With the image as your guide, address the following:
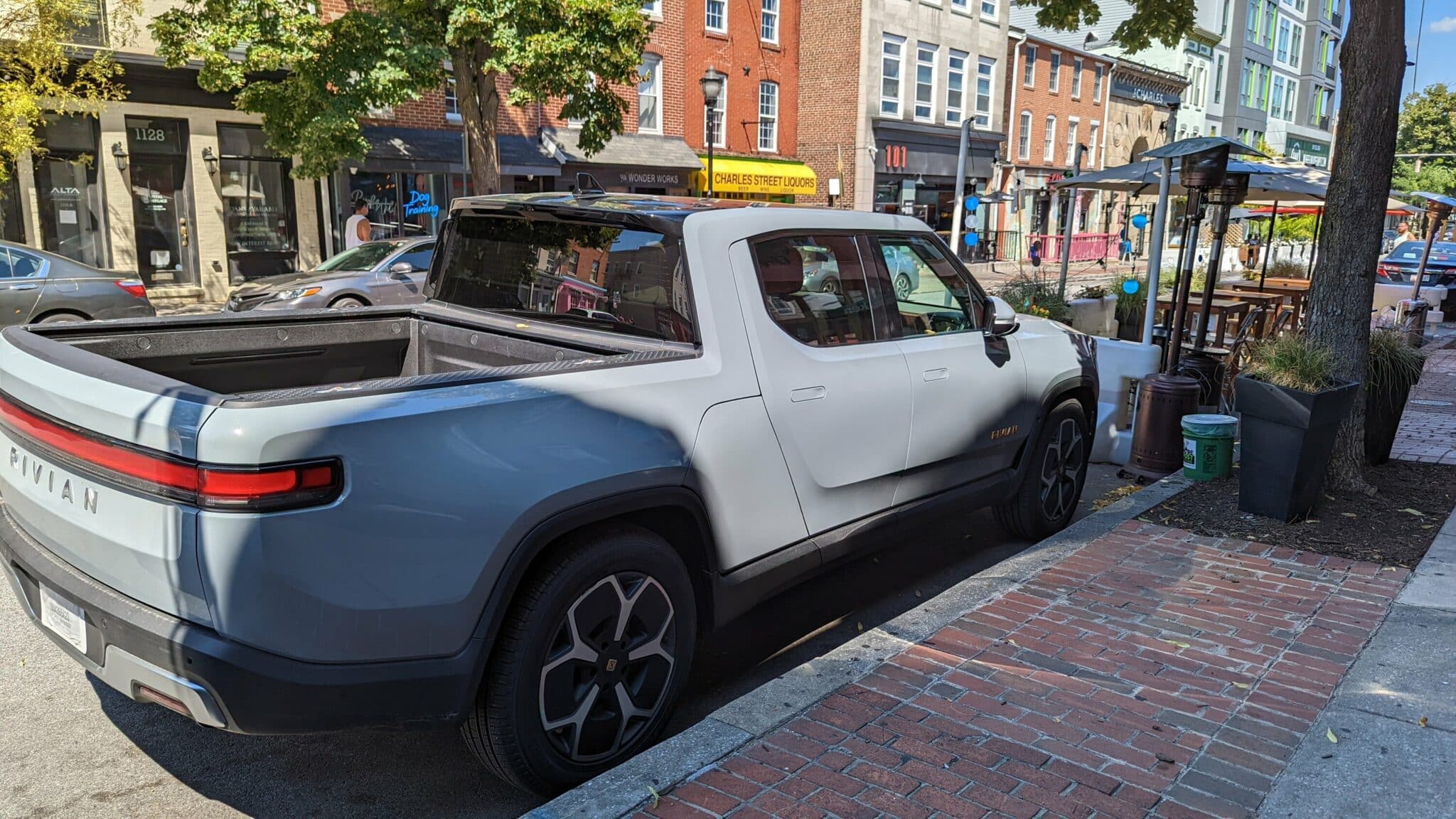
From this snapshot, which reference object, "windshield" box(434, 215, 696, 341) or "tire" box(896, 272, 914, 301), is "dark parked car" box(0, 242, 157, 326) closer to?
"windshield" box(434, 215, 696, 341)

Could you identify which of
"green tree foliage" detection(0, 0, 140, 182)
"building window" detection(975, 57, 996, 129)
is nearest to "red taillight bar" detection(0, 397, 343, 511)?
"green tree foliage" detection(0, 0, 140, 182)

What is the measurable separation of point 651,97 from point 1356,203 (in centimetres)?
2262

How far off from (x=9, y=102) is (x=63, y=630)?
12.6 meters

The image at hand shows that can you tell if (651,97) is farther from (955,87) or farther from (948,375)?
(948,375)

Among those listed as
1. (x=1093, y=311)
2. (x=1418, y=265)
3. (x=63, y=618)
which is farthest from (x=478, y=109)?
(x=1418, y=265)

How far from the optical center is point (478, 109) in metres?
16.4

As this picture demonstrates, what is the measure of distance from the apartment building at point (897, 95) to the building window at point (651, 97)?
831 cm

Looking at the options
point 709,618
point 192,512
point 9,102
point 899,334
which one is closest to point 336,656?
point 192,512

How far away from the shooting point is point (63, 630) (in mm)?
2914

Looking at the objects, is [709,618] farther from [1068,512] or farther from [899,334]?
[1068,512]

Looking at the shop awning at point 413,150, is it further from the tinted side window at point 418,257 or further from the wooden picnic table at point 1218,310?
the wooden picnic table at point 1218,310

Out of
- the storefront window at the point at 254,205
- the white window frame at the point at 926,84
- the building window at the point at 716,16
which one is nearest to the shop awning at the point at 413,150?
the storefront window at the point at 254,205

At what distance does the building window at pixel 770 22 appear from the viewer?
3139 centimetres

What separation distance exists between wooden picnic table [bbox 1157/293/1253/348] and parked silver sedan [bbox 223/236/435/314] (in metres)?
9.62
